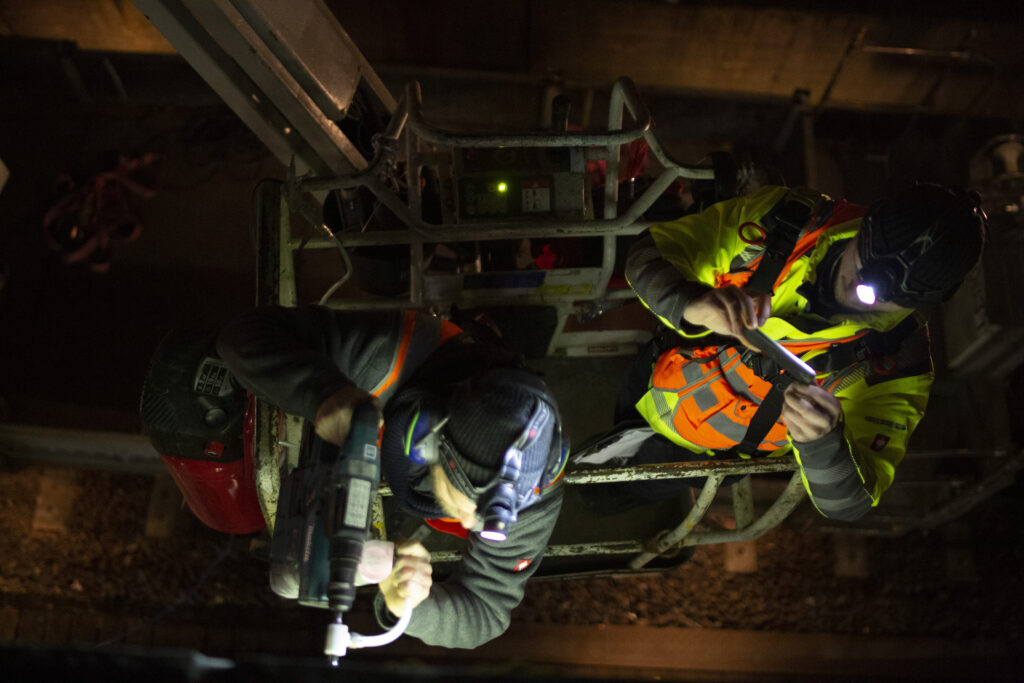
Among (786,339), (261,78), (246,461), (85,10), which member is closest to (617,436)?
(786,339)

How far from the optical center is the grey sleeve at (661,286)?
2523 millimetres

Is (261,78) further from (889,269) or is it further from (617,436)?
(889,269)

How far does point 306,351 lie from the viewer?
7.34ft

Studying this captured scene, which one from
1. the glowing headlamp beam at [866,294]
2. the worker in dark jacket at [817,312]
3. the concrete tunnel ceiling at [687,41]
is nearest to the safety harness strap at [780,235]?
the worker in dark jacket at [817,312]

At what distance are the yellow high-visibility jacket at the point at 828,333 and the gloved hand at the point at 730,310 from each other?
0.08 meters

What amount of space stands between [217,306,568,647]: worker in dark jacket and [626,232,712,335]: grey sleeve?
0.61m

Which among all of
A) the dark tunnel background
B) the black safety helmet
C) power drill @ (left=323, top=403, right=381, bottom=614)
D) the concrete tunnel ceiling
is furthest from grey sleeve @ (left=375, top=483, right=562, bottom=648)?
the concrete tunnel ceiling

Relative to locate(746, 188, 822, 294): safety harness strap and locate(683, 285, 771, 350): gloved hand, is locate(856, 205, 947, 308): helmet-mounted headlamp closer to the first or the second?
locate(746, 188, 822, 294): safety harness strap

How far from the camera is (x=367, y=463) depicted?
201 centimetres

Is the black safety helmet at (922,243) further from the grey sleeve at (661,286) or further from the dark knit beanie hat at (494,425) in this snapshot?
the dark knit beanie hat at (494,425)

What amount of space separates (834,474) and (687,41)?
504cm

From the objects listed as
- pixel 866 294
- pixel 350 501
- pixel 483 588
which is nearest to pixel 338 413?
pixel 350 501

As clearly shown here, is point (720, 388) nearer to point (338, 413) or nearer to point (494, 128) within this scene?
point (338, 413)

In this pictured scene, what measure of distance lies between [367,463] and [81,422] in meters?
3.73
